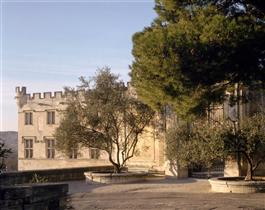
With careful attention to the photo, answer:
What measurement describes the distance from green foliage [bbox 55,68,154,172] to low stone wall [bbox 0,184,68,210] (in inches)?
647

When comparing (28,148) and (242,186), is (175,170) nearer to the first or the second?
(242,186)

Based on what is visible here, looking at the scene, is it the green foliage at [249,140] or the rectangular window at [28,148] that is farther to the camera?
the rectangular window at [28,148]

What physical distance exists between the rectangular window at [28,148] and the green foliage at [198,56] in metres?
33.5

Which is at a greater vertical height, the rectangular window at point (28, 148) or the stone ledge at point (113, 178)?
the rectangular window at point (28, 148)

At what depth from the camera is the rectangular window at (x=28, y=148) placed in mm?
46500

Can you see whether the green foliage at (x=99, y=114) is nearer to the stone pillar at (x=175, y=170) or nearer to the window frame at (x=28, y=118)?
the stone pillar at (x=175, y=170)

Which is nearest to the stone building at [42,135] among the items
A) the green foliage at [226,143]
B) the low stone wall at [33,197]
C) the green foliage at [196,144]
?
the green foliage at [196,144]

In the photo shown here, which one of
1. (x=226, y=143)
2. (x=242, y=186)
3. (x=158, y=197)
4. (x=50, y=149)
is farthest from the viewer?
(x=50, y=149)

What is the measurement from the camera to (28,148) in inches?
1848

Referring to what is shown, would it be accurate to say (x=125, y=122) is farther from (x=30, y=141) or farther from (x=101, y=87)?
(x=30, y=141)

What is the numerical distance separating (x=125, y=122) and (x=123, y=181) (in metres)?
2.95

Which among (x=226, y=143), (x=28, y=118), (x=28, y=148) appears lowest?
(x=226, y=143)

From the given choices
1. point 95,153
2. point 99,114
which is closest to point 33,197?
point 99,114

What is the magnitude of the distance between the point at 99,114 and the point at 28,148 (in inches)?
914
